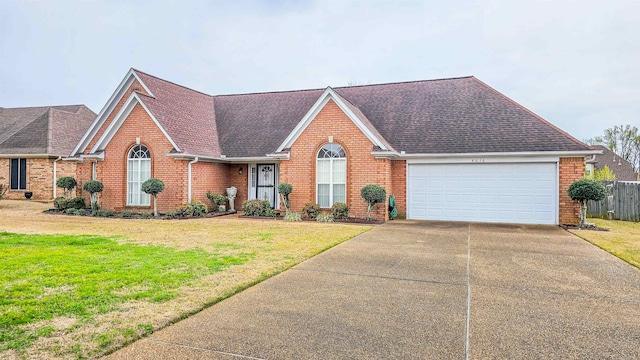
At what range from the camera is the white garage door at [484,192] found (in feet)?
46.0

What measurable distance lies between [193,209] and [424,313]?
12836 mm

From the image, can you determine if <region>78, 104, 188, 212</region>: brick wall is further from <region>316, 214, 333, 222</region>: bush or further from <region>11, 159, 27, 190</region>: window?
<region>11, 159, 27, 190</region>: window

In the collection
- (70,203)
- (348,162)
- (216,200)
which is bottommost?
(70,203)

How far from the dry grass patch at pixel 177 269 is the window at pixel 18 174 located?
923 cm

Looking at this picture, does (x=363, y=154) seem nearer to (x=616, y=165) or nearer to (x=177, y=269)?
(x=177, y=269)

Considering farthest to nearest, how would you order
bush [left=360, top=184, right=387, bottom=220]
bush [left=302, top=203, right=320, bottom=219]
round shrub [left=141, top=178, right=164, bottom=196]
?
round shrub [left=141, top=178, right=164, bottom=196]
bush [left=302, top=203, right=320, bottom=219]
bush [left=360, top=184, right=387, bottom=220]

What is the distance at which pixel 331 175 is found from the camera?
15.3 meters

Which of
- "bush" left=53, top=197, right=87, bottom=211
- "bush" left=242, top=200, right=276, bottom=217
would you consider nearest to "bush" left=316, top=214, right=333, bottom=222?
"bush" left=242, top=200, right=276, bottom=217

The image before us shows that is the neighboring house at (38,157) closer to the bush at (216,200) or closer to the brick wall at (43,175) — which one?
the brick wall at (43,175)

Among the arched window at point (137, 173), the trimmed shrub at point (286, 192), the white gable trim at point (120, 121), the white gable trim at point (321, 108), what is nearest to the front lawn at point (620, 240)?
the white gable trim at point (321, 108)

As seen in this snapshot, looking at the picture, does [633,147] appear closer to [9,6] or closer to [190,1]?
[190,1]

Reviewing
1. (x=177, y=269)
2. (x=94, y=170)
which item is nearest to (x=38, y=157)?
(x=94, y=170)

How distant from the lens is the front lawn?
830 cm

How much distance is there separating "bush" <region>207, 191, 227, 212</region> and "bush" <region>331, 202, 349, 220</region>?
5773 millimetres
